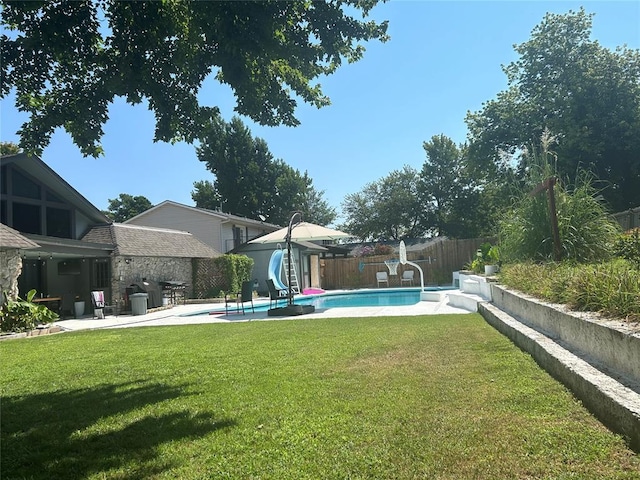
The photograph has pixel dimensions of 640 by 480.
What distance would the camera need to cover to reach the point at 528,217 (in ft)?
26.0

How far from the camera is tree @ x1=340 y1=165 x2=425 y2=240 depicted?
42938 mm

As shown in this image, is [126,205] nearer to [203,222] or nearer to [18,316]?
[203,222]

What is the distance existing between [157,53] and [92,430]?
320cm

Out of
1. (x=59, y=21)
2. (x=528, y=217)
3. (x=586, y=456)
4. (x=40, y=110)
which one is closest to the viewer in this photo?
(x=586, y=456)

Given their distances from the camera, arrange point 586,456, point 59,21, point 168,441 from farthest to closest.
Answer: point 59,21
point 168,441
point 586,456

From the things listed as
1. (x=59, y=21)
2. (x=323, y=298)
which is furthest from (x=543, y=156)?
(x=323, y=298)

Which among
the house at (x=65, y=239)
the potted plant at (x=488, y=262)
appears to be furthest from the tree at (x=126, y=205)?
the potted plant at (x=488, y=262)

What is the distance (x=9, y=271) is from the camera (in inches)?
444

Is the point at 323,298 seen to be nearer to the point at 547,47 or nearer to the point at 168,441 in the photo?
the point at 168,441

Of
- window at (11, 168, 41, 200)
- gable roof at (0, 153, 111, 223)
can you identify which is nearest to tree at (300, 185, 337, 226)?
gable roof at (0, 153, 111, 223)

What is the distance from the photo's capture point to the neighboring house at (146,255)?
52.4 ft

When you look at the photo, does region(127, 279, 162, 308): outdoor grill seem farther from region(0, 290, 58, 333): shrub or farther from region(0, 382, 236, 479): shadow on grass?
region(0, 382, 236, 479): shadow on grass

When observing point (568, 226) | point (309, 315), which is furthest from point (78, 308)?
point (568, 226)

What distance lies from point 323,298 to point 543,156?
12778 millimetres
